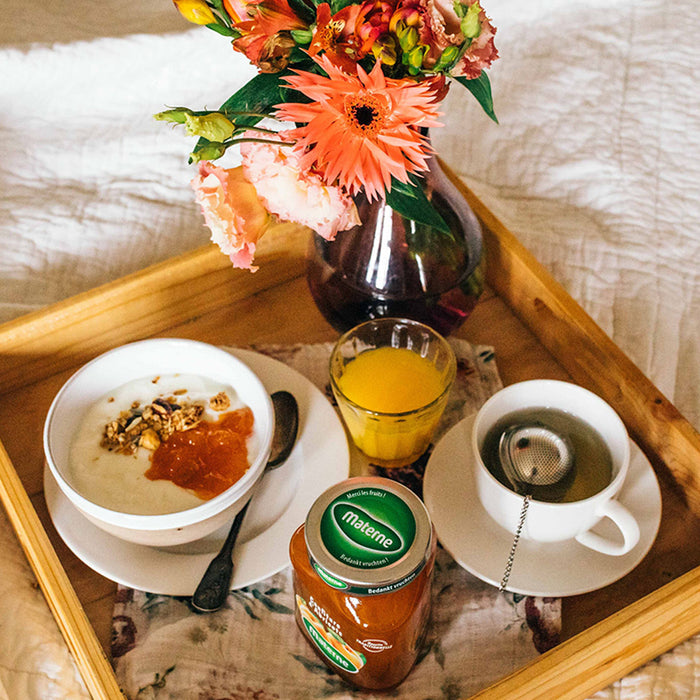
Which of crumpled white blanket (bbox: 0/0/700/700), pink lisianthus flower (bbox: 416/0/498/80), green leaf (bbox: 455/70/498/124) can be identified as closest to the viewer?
pink lisianthus flower (bbox: 416/0/498/80)

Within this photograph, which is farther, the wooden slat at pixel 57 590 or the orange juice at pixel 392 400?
the orange juice at pixel 392 400

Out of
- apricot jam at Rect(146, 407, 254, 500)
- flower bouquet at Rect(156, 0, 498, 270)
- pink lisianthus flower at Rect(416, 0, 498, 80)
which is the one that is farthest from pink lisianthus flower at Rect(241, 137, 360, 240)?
apricot jam at Rect(146, 407, 254, 500)

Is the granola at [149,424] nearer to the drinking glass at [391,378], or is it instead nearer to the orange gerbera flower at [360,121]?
the drinking glass at [391,378]

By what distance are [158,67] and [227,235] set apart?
739 mm

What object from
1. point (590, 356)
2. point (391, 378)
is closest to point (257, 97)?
point (391, 378)

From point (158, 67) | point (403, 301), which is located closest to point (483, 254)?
point (403, 301)

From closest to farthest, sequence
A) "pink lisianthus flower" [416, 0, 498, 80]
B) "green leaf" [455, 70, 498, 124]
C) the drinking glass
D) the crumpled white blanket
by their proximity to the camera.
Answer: "pink lisianthus flower" [416, 0, 498, 80] → "green leaf" [455, 70, 498, 124] → the drinking glass → the crumpled white blanket

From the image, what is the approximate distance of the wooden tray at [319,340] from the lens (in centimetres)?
58

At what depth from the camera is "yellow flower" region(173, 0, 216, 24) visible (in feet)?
1.69

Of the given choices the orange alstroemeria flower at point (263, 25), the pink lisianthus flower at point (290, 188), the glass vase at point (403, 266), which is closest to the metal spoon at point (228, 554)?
the glass vase at point (403, 266)

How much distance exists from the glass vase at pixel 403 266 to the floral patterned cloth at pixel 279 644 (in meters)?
0.24

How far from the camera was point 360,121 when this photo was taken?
506 mm

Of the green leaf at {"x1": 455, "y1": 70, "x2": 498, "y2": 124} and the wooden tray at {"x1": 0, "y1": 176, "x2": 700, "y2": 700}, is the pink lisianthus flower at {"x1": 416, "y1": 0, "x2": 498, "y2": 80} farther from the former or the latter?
the wooden tray at {"x1": 0, "y1": 176, "x2": 700, "y2": 700}

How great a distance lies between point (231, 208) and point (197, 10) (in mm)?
129
